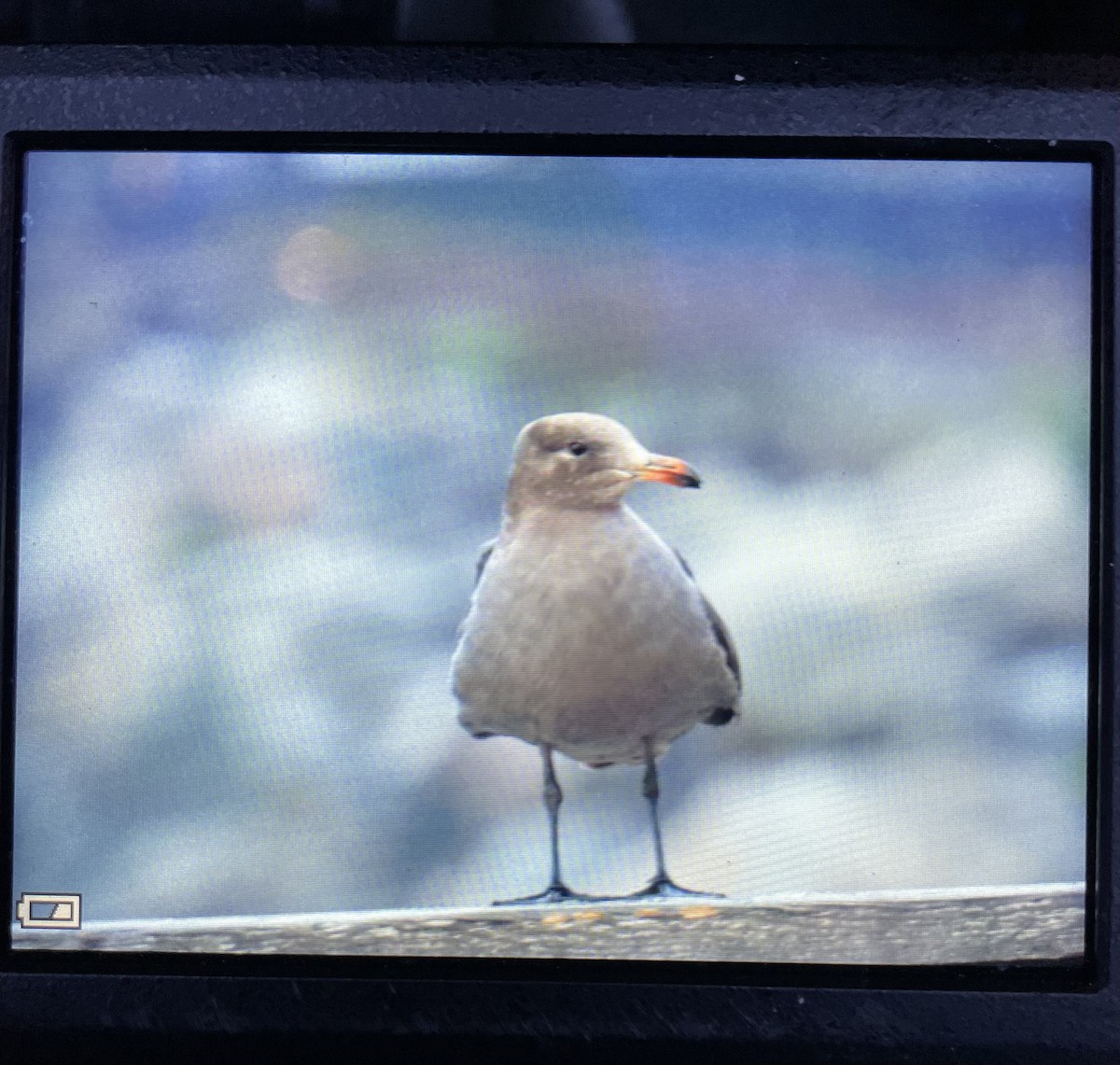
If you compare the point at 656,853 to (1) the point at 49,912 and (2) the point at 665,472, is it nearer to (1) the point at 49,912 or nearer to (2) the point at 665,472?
(2) the point at 665,472

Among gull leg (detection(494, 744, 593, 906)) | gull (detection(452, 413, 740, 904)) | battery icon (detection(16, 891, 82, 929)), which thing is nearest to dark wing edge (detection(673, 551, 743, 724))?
gull (detection(452, 413, 740, 904))

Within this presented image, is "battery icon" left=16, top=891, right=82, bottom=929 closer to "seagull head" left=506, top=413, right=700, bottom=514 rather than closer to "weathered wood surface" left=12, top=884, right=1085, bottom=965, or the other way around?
"weathered wood surface" left=12, top=884, right=1085, bottom=965

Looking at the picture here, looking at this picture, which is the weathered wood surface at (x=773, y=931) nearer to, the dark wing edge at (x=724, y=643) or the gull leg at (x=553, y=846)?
the gull leg at (x=553, y=846)

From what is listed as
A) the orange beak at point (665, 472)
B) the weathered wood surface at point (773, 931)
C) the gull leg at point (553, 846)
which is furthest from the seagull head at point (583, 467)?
the weathered wood surface at point (773, 931)

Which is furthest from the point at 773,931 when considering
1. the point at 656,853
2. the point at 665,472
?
the point at 665,472

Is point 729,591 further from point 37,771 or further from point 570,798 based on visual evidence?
point 37,771

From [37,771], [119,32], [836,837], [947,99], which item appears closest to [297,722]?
[37,771]
